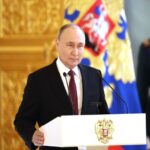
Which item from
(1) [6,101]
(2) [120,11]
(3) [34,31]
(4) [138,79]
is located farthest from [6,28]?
(4) [138,79]

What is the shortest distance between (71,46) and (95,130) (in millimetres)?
540

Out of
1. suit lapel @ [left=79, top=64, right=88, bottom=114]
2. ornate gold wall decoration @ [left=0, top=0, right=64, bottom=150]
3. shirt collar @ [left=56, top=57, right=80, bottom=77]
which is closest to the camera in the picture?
suit lapel @ [left=79, top=64, right=88, bottom=114]

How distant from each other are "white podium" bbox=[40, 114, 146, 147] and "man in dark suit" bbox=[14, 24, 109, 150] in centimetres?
24

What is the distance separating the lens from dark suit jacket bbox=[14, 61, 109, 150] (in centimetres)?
243

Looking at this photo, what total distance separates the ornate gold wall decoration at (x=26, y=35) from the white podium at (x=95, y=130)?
6.81 ft

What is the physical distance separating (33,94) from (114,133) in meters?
0.55

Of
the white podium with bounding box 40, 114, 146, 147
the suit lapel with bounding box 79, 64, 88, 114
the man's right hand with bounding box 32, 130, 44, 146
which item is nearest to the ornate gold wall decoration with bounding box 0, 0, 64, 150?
the suit lapel with bounding box 79, 64, 88, 114

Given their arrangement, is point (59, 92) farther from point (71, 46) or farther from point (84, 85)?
point (71, 46)

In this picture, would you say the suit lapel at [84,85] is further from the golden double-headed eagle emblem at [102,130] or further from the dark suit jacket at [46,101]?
the golden double-headed eagle emblem at [102,130]

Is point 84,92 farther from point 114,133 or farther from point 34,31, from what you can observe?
point 34,31

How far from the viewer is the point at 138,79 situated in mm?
5199

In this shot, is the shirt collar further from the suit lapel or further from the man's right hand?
the man's right hand

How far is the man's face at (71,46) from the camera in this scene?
2436mm

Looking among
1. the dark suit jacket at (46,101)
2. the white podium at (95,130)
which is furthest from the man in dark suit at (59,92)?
the white podium at (95,130)
